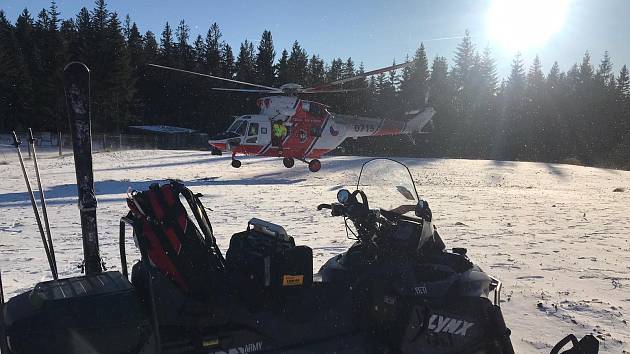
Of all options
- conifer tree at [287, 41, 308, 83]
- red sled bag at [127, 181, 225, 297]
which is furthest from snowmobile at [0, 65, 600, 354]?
conifer tree at [287, 41, 308, 83]

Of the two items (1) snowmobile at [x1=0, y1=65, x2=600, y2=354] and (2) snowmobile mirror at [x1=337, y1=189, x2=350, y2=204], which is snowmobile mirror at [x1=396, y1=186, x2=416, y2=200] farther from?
(2) snowmobile mirror at [x1=337, y1=189, x2=350, y2=204]

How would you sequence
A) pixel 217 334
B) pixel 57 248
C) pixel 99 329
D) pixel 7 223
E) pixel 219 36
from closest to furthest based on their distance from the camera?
pixel 99 329 → pixel 217 334 → pixel 57 248 → pixel 7 223 → pixel 219 36

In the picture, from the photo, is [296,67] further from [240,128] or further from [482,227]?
[482,227]

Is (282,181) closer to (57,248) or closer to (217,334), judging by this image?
(57,248)

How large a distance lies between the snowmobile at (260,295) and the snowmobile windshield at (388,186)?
26mm

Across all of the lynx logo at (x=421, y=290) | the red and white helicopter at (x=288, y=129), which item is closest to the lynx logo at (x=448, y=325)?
the lynx logo at (x=421, y=290)

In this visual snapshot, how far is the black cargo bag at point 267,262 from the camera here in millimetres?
3080

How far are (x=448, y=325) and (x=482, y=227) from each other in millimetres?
6686

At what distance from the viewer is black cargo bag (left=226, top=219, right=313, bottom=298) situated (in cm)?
308

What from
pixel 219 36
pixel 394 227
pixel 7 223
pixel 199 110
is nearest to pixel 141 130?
pixel 199 110

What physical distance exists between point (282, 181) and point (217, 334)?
56.5 ft

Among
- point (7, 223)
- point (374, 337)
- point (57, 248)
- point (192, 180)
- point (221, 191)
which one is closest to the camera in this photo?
point (374, 337)

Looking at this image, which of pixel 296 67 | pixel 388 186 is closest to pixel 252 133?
pixel 388 186

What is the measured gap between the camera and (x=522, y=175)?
81.0ft
